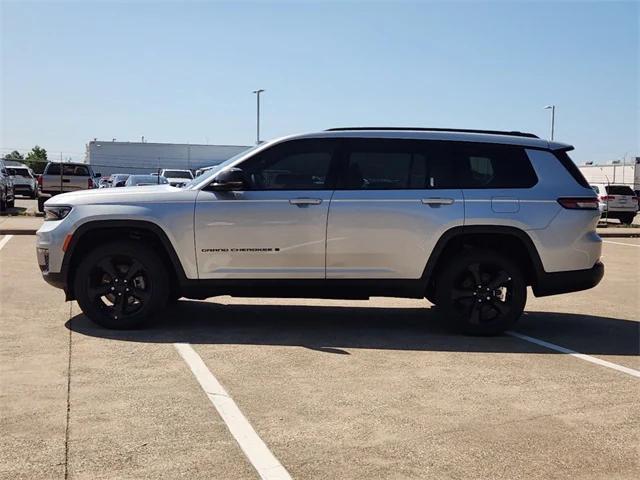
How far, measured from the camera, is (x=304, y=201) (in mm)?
6480

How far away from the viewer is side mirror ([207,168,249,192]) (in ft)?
21.0

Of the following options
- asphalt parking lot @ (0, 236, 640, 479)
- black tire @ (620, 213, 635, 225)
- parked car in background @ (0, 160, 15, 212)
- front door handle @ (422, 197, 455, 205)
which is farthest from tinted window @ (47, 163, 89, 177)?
black tire @ (620, 213, 635, 225)

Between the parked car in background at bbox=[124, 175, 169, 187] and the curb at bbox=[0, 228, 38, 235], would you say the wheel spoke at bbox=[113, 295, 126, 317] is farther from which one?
the parked car in background at bbox=[124, 175, 169, 187]

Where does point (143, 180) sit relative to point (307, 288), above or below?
above

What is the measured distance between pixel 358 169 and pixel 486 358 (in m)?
2.12

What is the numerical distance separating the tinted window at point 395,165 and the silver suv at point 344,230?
0.04ft

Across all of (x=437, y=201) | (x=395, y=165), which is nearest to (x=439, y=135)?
(x=395, y=165)

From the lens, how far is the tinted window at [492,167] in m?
6.69

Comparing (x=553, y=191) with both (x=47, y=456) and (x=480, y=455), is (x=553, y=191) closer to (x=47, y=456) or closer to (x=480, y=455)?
(x=480, y=455)

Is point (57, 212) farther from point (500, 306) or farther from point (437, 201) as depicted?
point (500, 306)

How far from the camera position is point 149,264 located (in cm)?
654

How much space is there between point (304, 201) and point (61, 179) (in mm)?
17890

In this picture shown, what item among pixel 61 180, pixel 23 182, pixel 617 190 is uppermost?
pixel 61 180

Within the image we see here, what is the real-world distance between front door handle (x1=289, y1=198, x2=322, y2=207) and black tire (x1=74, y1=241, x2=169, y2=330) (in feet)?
4.59
